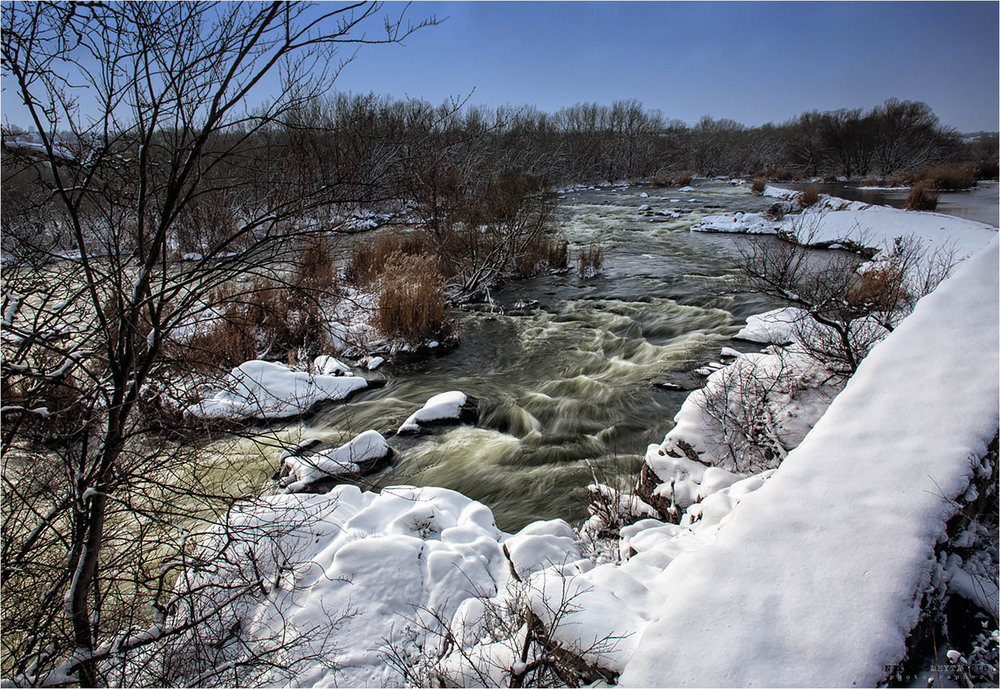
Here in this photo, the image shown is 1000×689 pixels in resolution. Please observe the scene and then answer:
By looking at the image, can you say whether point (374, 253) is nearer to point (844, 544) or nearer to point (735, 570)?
point (735, 570)

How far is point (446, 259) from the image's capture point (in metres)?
11.9

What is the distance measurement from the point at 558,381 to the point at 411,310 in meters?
2.91

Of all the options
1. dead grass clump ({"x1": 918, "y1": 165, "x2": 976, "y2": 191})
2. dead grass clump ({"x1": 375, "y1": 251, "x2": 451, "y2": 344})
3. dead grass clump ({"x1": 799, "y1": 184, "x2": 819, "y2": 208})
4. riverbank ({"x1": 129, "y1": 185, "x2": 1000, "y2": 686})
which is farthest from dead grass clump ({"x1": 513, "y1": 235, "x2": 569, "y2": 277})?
dead grass clump ({"x1": 918, "y1": 165, "x2": 976, "y2": 191})

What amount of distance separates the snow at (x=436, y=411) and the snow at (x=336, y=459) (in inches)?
19.2

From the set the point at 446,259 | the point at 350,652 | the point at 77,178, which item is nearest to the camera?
the point at 77,178

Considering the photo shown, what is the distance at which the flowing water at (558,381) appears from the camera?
537cm

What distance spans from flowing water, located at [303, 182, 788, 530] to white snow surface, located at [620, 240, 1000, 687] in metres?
2.69

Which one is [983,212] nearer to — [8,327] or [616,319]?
[616,319]

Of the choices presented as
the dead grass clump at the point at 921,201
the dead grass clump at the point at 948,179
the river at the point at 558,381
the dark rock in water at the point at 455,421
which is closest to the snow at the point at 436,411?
the dark rock in water at the point at 455,421

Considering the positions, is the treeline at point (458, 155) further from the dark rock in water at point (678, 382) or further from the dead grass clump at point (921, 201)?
the dead grass clump at point (921, 201)

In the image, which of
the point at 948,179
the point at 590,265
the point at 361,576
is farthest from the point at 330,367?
the point at 948,179

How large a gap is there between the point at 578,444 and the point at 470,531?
7.77ft

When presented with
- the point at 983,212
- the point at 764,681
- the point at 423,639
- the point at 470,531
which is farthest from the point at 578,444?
the point at 983,212

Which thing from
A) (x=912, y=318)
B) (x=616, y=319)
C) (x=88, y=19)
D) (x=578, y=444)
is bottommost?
(x=578, y=444)
